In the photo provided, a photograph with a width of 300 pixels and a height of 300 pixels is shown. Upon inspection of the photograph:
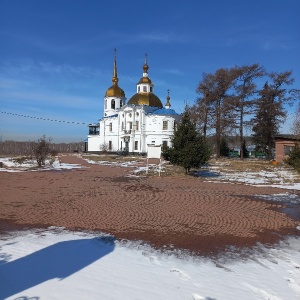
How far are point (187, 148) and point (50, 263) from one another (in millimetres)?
15967

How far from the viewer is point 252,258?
5.84m

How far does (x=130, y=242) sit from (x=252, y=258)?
2.41 m

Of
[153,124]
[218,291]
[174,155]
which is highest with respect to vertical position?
[153,124]

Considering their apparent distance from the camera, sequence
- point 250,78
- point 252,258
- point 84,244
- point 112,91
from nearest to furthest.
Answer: point 252,258 < point 84,244 < point 250,78 < point 112,91

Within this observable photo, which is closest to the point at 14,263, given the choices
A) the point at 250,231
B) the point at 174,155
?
the point at 250,231

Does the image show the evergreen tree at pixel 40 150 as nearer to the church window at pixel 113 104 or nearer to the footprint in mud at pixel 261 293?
the footprint in mud at pixel 261 293

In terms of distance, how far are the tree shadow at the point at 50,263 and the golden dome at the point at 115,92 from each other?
60.4 metres

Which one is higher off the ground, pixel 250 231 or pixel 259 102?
pixel 259 102

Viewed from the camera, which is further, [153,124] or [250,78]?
[153,124]

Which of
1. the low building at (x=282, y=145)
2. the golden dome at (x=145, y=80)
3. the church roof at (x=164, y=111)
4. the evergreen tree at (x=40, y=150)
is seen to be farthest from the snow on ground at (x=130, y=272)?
the golden dome at (x=145, y=80)

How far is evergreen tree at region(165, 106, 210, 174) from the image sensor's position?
2062 centimetres

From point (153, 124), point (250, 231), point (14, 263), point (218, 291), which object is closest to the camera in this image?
point (218, 291)

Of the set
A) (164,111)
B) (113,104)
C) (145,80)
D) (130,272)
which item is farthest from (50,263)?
(113,104)

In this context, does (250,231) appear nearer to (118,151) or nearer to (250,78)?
(250,78)
